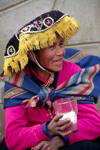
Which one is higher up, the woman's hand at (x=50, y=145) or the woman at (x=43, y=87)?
the woman at (x=43, y=87)

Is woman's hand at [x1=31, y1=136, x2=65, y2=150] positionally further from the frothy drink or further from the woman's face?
the woman's face

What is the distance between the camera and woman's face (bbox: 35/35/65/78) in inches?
92.2

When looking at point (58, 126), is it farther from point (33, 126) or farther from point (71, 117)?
point (33, 126)

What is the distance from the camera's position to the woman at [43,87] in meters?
2.18

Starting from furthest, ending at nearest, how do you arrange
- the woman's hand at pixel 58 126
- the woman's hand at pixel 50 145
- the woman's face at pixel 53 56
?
the woman's face at pixel 53 56
the woman's hand at pixel 50 145
the woman's hand at pixel 58 126

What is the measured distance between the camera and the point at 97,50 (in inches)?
129

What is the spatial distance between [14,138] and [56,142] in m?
0.42

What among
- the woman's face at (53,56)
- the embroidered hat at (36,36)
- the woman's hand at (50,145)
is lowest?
the woman's hand at (50,145)

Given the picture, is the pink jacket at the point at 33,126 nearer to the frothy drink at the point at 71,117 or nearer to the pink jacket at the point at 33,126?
the pink jacket at the point at 33,126

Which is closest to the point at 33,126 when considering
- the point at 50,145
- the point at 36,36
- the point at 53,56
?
the point at 50,145

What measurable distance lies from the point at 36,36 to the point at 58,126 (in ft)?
2.91

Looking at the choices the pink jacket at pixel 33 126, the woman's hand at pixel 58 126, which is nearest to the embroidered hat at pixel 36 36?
the pink jacket at pixel 33 126

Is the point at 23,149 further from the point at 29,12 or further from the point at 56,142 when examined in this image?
the point at 29,12

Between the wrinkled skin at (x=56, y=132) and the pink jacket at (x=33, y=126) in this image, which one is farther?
the pink jacket at (x=33, y=126)
